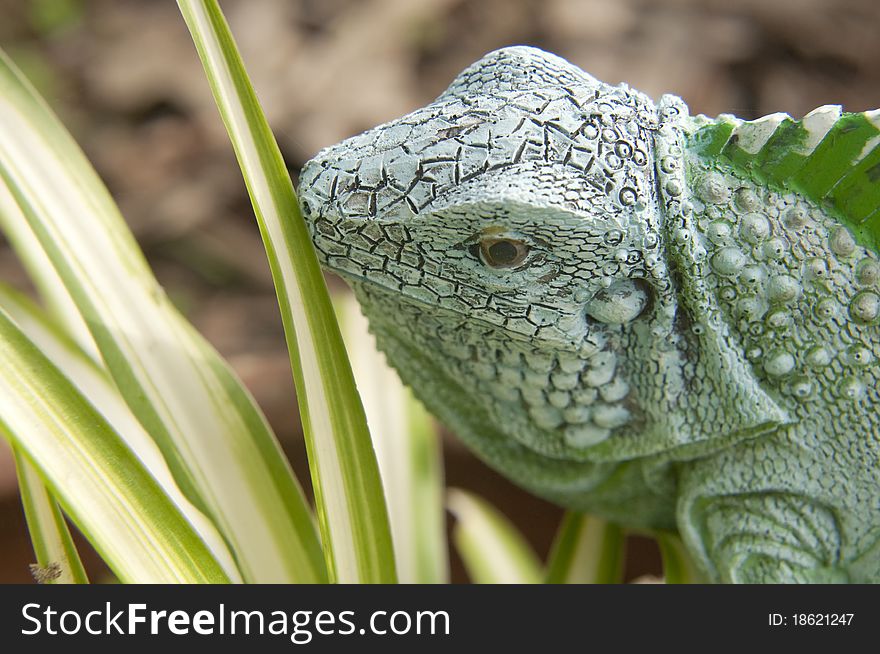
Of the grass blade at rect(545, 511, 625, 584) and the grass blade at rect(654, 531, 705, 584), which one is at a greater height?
the grass blade at rect(545, 511, 625, 584)

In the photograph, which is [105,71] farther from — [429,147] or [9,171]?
[429,147]

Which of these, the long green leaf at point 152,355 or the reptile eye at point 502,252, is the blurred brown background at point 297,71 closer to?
the long green leaf at point 152,355

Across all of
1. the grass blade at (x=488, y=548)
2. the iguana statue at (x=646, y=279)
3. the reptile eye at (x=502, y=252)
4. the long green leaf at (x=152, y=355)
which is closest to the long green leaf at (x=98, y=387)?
the long green leaf at (x=152, y=355)

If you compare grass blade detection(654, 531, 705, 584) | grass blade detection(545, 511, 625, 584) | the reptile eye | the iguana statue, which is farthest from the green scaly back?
grass blade detection(545, 511, 625, 584)

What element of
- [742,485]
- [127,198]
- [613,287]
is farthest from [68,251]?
[127,198]

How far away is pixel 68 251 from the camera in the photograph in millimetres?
963

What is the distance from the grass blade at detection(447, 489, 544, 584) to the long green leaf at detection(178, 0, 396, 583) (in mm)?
553

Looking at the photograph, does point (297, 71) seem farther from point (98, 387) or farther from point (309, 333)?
point (309, 333)

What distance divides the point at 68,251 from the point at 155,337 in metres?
0.14

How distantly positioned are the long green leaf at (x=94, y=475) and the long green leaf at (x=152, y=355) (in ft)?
0.49

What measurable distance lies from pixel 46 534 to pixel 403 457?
568 mm

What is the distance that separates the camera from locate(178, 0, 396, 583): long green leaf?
78 cm

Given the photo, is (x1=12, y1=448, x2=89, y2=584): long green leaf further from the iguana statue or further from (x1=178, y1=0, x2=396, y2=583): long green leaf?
the iguana statue

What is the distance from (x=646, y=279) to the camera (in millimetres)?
807
